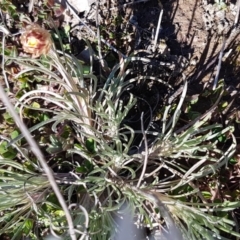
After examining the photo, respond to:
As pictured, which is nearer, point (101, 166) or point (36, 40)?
point (36, 40)

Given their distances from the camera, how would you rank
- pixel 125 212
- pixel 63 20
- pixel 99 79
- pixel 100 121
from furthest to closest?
pixel 63 20
pixel 99 79
pixel 100 121
pixel 125 212

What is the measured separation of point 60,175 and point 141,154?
0.87 feet

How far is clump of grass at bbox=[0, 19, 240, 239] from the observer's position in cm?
144

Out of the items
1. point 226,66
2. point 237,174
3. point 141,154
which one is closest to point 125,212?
point 141,154

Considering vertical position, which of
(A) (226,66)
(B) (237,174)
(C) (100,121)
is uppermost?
(A) (226,66)

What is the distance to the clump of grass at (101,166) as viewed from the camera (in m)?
1.44

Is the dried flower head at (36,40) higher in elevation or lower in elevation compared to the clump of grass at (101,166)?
higher

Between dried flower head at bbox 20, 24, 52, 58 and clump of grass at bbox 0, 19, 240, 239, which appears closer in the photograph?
dried flower head at bbox 20, 24, 52, 58

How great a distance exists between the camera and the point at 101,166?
157cm

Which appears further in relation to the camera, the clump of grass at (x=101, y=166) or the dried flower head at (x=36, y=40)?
the clump of grass at (x=101, y=166)

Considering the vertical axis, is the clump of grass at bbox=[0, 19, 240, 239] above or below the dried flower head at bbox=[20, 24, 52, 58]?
below

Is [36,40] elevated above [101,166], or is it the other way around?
[36,40]

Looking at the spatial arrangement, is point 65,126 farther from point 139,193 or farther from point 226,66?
point 226,66

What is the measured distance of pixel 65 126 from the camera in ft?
5.28
